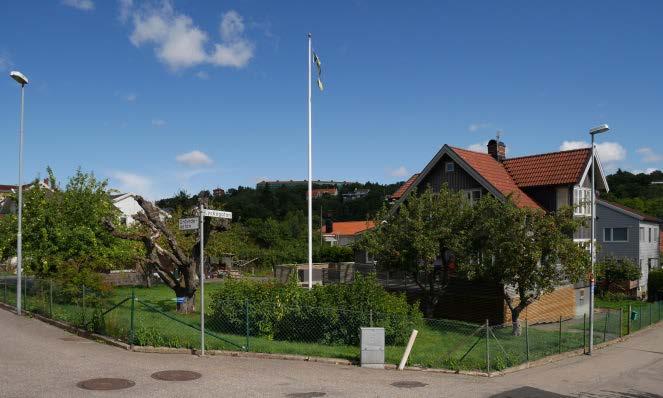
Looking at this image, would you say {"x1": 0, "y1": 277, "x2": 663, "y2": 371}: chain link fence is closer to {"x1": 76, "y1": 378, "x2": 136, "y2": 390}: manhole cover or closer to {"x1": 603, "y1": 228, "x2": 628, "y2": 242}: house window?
{"x1": 76, "y1": 378, "x2": 136, "y2": 390}: manhole cover

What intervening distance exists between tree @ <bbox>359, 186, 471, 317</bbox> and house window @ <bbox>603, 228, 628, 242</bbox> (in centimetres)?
2603

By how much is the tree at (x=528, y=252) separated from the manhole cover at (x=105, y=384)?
14.9 metres

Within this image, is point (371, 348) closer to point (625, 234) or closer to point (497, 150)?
point (497, 150)

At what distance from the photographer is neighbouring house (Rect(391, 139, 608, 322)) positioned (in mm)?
28000

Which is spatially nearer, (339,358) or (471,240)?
(339,358)

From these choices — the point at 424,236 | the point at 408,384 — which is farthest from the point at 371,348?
the point at 424,236

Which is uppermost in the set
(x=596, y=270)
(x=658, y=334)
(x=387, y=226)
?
(x=387, y=226)

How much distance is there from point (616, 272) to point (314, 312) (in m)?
A: 31.8

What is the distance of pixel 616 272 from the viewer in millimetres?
41344

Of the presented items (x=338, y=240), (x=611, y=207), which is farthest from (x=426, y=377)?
(x=338, y=240)

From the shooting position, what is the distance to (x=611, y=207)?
45.3 meters

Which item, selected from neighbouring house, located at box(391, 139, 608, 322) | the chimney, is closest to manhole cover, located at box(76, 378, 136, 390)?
neighbouring house, located at box(391, 139, 608, 322)

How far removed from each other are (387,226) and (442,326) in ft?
15.4

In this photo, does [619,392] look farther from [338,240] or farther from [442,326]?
[338,240]
